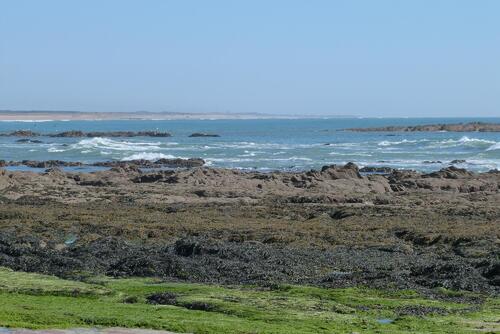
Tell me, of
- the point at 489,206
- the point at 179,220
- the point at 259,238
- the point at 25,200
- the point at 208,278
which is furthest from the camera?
the point at 25,200

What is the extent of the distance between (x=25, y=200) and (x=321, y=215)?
12.5m

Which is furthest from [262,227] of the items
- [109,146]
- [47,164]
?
[109,146]

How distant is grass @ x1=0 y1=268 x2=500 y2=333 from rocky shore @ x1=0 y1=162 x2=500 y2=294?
1.22 metres

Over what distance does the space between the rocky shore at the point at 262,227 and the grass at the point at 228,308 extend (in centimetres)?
122

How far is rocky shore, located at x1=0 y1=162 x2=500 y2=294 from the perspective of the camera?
19250 mm

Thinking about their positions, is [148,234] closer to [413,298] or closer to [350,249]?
[350,249]

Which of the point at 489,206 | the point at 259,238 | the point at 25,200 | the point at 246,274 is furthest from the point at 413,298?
the point at 25,200

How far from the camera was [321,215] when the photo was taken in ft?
101

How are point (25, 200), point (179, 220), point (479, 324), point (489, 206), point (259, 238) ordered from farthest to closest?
point (25, 200) < point (489, 206) < point (179, 220) < point (259, 238) < point (479, 324)

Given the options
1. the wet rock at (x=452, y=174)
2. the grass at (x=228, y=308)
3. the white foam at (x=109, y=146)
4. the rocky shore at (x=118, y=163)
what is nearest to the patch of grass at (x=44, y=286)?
the grass at (x=228, y=308)

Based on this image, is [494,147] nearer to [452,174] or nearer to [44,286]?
[452,174]

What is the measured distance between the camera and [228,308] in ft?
49.6

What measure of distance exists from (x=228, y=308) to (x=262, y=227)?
12.2m

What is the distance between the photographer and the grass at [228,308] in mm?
13539
